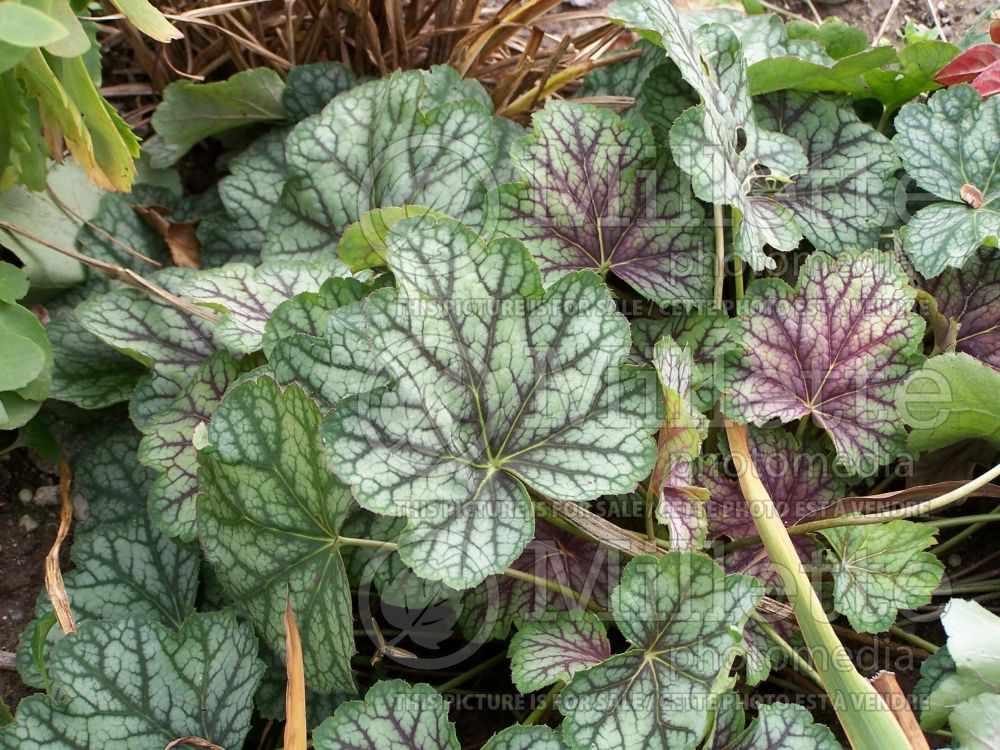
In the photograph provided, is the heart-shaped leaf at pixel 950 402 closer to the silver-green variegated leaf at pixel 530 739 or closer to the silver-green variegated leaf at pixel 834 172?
the silver-green variegated leaf at pixel 834 172

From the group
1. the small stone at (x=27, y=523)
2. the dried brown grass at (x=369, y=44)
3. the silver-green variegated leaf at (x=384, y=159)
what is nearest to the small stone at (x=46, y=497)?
the small stone at (x=27, y=523)

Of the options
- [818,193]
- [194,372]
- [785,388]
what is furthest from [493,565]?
[818,193]

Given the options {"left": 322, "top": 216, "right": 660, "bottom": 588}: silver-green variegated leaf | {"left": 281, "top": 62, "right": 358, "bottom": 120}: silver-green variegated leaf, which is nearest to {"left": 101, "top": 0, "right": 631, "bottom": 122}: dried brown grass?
{"left": 281, "top": 62, "right": 358, "bottom": 120}: silver-green variegated leaf

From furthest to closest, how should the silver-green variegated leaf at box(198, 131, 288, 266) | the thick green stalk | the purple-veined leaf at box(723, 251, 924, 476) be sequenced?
the silver-green variegated leaf at box(198, 131, 288, 266) < the purple-veined leaf at box(723, 251, 924, 476) < the thick green stalk

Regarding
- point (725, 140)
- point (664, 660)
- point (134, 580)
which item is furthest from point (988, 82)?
point (134, 580)

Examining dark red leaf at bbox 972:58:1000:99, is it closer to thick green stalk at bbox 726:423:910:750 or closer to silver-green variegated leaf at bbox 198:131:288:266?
thick green stalk at bbox 726:423:910:750

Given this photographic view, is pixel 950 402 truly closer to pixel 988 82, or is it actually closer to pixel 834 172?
pixel 834 172
